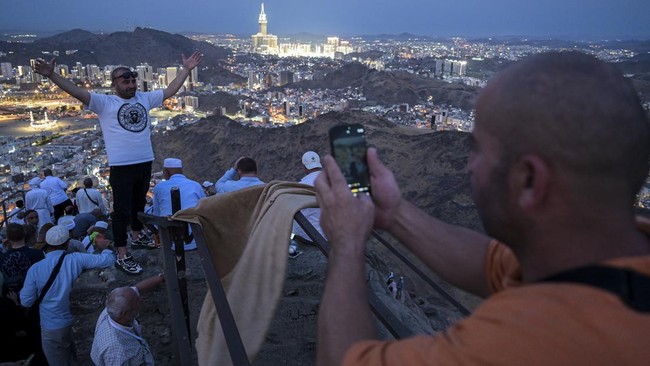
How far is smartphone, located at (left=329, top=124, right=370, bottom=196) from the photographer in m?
1.40

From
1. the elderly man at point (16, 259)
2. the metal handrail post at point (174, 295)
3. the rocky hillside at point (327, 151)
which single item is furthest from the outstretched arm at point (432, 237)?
the rocky hillside at point (327, 151)

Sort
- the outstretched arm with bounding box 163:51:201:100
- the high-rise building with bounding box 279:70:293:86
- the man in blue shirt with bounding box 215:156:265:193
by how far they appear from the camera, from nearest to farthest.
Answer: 1. the man in blue shirt with bounding box 215:156:265:193
2. the outstretched arm with bounding box 163:51:201:100
3. the high-rise building with bounding box 279:70:293:86

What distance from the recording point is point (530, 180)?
3.02 ft

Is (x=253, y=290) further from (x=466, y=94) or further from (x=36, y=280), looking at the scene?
(x=466, y=94)

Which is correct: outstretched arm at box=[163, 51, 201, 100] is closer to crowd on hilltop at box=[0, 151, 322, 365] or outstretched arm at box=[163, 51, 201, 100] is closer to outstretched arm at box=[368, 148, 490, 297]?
crowd on hilltop at box=[0, 151, 322, 365]

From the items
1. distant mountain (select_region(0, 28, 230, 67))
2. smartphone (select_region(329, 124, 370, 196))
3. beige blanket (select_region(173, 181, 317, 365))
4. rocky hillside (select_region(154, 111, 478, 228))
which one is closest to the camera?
smartphone (select_region(329, 124, 370, 196))

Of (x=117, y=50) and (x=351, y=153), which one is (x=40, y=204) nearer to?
(x=351, y=153)

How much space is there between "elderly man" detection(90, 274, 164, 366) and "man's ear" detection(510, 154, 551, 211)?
9.62 ft

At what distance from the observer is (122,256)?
4363 mm

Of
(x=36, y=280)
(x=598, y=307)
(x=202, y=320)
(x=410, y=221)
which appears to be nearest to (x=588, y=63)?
(x=598, y=307)

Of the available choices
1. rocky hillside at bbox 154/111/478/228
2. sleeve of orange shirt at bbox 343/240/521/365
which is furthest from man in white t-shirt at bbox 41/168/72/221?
rocky hillside at bbox 154/111/478/228

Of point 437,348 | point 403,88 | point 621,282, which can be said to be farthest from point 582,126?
point 403,88

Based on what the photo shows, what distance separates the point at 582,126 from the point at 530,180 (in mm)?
137

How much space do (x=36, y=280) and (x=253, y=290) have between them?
2.55 metres
